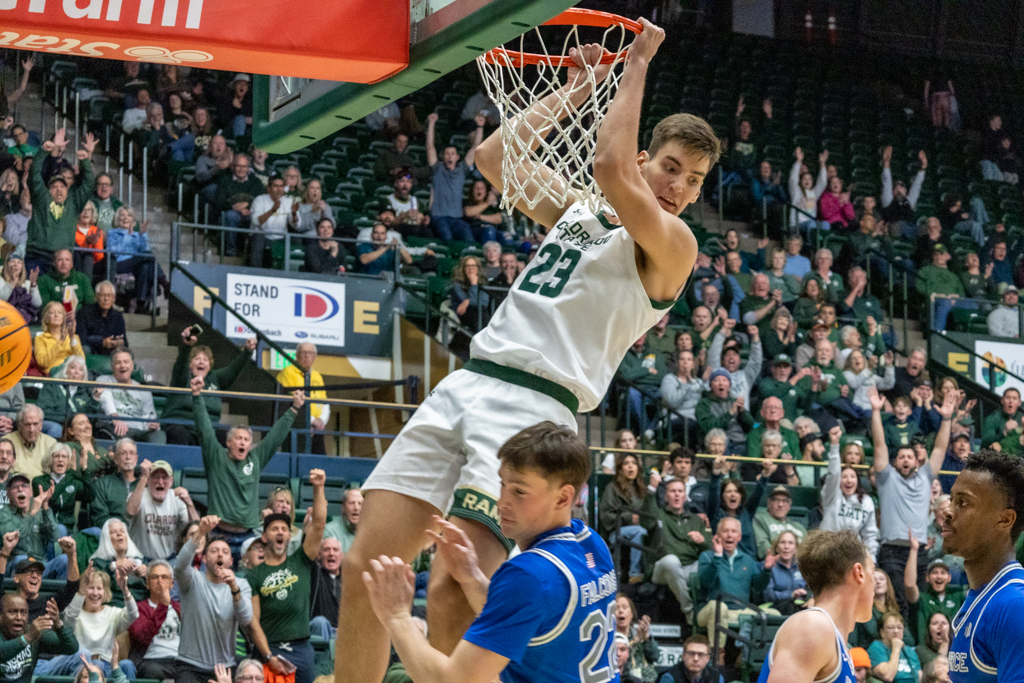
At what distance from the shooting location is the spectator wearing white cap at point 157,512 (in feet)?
31.6

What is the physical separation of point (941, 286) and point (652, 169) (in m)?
14.0

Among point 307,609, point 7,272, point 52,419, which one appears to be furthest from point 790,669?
point 7,272

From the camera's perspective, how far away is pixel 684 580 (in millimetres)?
11172

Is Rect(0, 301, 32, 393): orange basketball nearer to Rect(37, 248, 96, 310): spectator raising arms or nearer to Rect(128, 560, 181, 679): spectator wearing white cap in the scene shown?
Rect(128, 560, 181, 679): spectator wearing white cap

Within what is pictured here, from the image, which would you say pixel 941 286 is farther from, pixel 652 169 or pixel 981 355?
pixel 652 169

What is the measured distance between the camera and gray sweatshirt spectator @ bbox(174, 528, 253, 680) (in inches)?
348

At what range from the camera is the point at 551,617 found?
10.4ft

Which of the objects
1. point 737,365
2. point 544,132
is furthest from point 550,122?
point 737,365

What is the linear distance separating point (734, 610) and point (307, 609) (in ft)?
12.1

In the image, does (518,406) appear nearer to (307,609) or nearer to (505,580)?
(505,580)

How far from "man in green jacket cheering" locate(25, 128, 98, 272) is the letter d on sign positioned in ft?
9.33

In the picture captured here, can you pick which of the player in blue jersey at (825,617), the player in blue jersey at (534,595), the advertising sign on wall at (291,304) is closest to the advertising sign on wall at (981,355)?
the advertising sign on wall at (291,304)

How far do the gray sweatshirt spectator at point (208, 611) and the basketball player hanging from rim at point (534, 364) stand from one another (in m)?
5.36

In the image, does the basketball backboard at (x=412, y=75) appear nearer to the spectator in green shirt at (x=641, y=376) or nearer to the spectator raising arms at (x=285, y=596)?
the spectator raising arms at (x=285, y=596)
